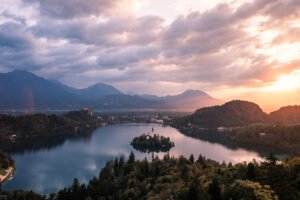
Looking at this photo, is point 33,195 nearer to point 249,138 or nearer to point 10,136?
point 10,136

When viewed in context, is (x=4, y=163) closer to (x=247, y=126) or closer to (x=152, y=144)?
(x=152, y=144)

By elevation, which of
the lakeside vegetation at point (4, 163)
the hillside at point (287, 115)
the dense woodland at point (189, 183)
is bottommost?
the lakeside vegetation at point (4, 163)

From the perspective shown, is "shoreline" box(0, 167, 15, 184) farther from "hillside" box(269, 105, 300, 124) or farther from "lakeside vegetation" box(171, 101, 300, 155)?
"hillside" box(269, 105, 300, 124)

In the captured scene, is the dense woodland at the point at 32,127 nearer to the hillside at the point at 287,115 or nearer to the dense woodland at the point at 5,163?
the dense woodland at the point at 5,163

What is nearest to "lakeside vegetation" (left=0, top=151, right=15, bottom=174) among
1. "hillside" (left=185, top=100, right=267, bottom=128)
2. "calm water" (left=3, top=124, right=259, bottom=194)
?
"calm water" (left=3, top=124, right=259, bottom=194)

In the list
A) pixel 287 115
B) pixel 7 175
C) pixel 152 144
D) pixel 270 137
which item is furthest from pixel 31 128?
pixel 287 115

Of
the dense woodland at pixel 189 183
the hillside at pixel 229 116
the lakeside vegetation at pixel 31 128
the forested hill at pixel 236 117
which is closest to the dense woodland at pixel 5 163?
the dense woodland at pixel 189 183
